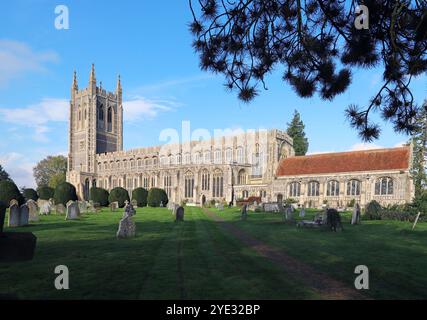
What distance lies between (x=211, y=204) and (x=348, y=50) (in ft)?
130

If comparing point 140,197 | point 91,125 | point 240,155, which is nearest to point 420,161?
point 240,155

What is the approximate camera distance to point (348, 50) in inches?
249

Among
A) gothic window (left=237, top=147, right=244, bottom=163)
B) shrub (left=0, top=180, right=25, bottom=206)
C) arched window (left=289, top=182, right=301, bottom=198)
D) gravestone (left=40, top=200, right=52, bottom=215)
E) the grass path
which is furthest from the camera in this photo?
gothic window (left=237, top=147, right=244, bottom=163)

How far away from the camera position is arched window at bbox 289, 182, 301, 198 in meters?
41.4

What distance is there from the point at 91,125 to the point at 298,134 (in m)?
40.9

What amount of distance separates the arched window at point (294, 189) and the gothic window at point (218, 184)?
11.4 m

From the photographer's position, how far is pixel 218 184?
167ft

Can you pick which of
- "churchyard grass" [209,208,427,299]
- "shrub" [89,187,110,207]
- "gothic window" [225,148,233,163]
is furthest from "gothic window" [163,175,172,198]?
"churchyard grass" [209,208,427,299]

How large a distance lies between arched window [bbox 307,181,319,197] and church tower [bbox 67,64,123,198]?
44937 mm

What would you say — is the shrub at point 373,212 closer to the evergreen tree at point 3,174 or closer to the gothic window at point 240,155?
the gothic window at point 240,155

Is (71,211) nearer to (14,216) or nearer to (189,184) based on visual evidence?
(14,216)

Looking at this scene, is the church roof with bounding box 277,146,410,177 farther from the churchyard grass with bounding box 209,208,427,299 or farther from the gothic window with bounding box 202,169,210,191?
the churchyard grass with bounding box 209,208,427,299
